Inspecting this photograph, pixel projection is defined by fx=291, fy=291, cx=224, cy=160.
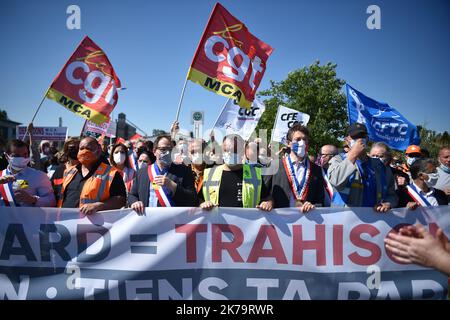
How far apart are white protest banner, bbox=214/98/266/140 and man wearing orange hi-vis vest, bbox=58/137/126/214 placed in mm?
5227

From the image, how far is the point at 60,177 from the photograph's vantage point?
4098 mm

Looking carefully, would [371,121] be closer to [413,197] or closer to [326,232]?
[413,197]

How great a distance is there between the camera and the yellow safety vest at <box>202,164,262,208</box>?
3231mm

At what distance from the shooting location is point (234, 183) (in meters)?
3.30

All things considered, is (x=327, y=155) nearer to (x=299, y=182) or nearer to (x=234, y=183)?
(x=299, y=182)

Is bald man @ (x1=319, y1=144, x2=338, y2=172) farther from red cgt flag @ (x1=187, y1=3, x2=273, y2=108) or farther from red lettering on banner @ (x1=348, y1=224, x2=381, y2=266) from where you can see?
red lettering on banner @ (x1=348, y1=224, x2=381, y2=266)

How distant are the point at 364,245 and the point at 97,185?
2939 millimetres

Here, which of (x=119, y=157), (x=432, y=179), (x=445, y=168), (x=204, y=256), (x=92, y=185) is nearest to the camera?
(x=204, y=256)

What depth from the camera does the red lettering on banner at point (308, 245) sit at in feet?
9.93

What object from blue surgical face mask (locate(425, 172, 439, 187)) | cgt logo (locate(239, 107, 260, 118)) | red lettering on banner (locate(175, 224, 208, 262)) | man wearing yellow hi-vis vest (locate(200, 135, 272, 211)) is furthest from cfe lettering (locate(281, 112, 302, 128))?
red lettering on banner (locate(175, 224, 208, 262))

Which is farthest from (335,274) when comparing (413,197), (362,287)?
(413,197)

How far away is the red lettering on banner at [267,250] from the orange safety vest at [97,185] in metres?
1.70

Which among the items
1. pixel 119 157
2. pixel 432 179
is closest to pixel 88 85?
pixel 119 157
